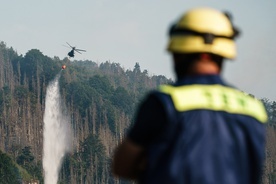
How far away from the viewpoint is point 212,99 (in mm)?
4582

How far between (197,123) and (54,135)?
6286 inches

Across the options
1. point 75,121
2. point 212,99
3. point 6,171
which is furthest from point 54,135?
point 212,99

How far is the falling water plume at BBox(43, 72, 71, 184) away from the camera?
459ft

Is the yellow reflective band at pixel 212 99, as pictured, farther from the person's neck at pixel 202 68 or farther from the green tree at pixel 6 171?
the green tree at pixel 6 171

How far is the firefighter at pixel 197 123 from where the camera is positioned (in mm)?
4504

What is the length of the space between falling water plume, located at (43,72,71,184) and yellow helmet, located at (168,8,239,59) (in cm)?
12753

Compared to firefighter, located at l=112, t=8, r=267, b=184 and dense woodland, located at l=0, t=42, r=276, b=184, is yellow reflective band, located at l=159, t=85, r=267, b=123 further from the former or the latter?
dense woodland, located at l=0, t=42, r=276, b=184

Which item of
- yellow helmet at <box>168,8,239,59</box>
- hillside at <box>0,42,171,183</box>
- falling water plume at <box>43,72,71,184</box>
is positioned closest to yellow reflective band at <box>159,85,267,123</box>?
yellow helmet at <box>168,8,239,59</box>

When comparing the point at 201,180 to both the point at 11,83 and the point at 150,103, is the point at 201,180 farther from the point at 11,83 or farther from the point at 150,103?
the point at 11,83

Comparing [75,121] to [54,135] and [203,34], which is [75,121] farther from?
[203,34]

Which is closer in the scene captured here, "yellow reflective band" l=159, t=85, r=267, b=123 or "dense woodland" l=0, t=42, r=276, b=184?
"yellow reflective band" l=159, t=85, r=267, b=123

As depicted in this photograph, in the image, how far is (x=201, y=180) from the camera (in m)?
4.45

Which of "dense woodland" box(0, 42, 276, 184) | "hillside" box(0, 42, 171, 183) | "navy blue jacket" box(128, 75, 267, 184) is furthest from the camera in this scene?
"hillside" box(0, 42, 171, 183)

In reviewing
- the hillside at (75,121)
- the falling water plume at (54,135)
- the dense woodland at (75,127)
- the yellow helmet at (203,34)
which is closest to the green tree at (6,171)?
the dense woodland at (75,127)
